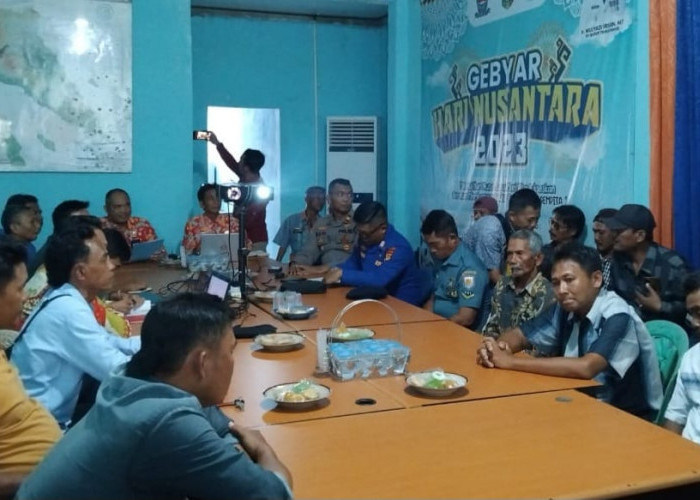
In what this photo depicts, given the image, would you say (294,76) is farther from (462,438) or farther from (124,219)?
(462,438)

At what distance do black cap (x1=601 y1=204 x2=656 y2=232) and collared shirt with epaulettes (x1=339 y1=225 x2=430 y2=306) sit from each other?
3.92ft

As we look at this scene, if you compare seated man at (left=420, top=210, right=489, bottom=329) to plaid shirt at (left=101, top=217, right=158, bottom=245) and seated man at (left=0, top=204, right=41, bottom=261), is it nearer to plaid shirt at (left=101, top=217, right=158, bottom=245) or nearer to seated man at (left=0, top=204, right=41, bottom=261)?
seated man at (left=0, top=204, right=41, bottom=261)

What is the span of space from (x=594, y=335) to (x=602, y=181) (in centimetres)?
218

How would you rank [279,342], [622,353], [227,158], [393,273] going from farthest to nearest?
1. [227,158]
2. [393,273]
3. [279,342]
4. [622,353]

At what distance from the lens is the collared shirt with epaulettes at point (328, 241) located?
18.9 feet

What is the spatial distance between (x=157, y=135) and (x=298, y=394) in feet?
15.2

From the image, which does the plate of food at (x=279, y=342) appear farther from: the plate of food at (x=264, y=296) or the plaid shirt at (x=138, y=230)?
the plaid shirt at (x=138, y=230)

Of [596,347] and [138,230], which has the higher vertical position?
[138,230]

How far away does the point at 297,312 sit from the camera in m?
3.64

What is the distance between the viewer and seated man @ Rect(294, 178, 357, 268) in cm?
580

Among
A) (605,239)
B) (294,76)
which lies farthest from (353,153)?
(605,239)

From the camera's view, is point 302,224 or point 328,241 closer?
point 328,241

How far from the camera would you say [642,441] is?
6.36 feet

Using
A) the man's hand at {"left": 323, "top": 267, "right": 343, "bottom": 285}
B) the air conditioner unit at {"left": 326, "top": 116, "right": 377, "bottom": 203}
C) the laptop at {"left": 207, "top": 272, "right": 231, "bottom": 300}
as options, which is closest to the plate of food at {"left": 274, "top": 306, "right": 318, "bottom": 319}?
the laptop at {"left": 207, "top": 272, "right": 231, "bottom": 300}
